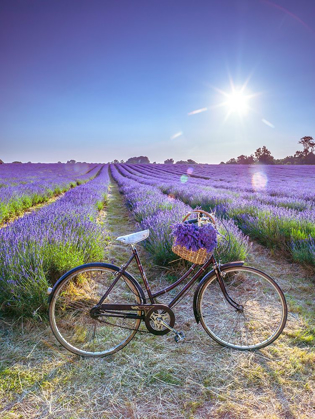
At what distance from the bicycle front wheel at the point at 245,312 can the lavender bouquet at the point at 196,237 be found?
362 millimetres

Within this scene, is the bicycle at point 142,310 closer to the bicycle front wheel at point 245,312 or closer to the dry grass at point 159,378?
the bicycle front wheel at point 245,312

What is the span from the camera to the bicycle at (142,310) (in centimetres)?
179

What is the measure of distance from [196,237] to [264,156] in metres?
68.9

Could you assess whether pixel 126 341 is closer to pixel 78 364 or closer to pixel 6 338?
pixel 78 364

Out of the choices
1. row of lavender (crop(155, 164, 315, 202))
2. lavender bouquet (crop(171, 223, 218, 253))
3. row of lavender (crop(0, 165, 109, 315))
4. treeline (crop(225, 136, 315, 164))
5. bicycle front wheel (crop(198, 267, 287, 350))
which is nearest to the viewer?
lavender bouquet (crop(171, 223, 218, 253))

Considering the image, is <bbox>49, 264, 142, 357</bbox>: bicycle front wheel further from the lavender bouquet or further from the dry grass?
the lavender bouquet

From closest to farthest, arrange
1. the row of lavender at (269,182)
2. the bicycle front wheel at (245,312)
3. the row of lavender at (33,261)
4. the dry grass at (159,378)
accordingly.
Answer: the dry grass at (159,378), the bicycle front wheel at (245,312), the row of lavender at (33,261), the row of lavender at (269,182)

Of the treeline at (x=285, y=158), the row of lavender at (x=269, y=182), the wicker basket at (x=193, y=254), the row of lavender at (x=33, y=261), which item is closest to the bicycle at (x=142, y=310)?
the wicker basket at (x=193, y=254)

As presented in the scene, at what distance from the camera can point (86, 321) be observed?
6.94 feet

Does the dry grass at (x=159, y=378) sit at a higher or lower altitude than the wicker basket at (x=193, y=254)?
lower

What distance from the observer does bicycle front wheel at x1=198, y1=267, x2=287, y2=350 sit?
1.88 metres

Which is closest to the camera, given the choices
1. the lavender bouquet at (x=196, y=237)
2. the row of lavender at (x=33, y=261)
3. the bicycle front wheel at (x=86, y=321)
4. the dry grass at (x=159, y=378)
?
the dry grass at (x=159, y=378)

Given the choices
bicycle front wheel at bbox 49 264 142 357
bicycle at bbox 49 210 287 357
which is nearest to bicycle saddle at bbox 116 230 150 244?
bicycle at bbox 49 210 287 357

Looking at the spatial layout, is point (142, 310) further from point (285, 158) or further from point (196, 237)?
point (285, 158)
